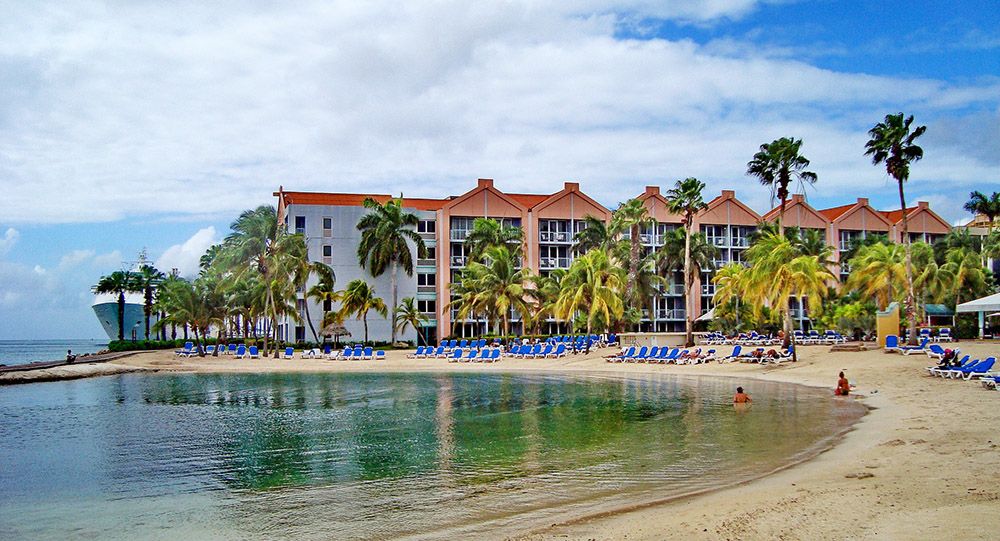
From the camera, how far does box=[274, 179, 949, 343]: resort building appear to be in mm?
56875

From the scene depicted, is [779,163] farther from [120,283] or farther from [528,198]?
[120,283]

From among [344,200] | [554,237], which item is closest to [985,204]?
[554,237]

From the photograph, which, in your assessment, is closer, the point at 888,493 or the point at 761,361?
the point at 888,493

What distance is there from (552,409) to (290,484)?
1103 cm

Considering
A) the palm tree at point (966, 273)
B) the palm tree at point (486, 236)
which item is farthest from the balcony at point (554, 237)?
the palm tree at point (966, 273)

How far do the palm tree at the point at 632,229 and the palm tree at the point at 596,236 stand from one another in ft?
2.99

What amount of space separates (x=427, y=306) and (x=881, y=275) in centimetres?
3287

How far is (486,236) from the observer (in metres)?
54.4

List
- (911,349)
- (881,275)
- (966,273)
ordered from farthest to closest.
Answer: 1. (966,273)
2. (881,275)
3. (911,349)

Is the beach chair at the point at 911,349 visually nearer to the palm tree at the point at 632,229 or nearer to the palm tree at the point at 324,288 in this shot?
the palm tree at the point at 632,229

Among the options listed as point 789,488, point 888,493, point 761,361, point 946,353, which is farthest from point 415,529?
point 761,361

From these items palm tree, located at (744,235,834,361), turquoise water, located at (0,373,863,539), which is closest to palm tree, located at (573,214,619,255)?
palm tree, located at (744,235,834,361)

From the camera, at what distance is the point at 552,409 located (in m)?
22.1

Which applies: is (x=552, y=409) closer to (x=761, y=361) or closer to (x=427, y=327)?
(x=761, y=361)
